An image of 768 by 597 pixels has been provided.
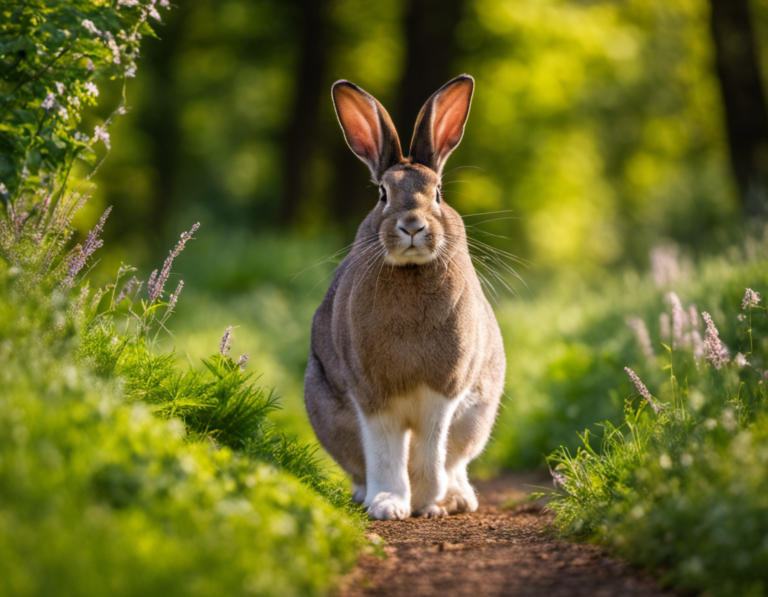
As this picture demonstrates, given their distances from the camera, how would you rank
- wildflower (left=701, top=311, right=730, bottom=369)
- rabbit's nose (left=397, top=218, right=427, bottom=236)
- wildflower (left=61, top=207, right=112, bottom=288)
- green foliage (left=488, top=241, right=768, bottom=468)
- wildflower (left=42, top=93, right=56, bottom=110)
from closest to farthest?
wildflower (left=701, top=311, right=730, bottom=369) < wildflower (left=61, top=207, right=112, bottom=288) < wildflower (left=42, top=93, right=56, bottom=110) < rabbit's nose (left=397, top=218, right=427, bottom=236) < green foliage (left=488, top=241, right=768, bottom=468)

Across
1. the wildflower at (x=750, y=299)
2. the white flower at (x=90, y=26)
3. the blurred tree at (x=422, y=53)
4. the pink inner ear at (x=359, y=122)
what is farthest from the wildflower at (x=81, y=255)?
the blurred tree at (x=422, y=53)

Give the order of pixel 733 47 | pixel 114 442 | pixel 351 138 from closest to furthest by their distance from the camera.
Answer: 1. pixel 114 442
2. pixel 351 138
3. pixel 733 47

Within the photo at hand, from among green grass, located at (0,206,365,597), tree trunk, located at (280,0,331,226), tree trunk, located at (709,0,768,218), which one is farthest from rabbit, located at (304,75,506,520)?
tree trunk, located at (280,0,331,226)

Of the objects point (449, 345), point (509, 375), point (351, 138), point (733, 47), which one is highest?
point (733, 47)

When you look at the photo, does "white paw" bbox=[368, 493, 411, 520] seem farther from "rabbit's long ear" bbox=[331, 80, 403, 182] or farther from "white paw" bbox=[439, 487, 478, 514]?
"rabbit's long ear" bbox=[331, 80, 403, 182]

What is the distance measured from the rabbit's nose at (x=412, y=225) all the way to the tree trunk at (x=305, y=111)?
642 inches

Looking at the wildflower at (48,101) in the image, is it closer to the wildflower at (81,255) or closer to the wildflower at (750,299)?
the wildflower at (81,255)

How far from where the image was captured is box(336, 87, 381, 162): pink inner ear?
5.61 metres

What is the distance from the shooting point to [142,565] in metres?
→ 2.49

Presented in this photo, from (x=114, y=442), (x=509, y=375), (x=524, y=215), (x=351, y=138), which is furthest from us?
(x=524, y=215)

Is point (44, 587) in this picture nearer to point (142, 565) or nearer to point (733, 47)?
point (142, 565)

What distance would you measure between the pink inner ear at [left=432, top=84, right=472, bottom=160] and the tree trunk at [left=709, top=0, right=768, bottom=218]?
963 cm

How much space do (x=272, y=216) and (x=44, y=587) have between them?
3047 cm

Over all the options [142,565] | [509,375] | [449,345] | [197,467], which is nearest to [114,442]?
[197,467]
